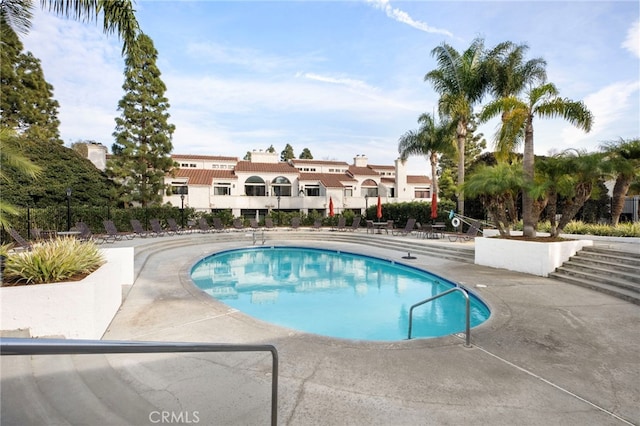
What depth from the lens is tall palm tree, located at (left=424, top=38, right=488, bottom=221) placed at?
19078mm

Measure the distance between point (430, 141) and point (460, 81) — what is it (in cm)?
720

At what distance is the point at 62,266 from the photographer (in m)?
5.25

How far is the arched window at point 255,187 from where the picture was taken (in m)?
38.0

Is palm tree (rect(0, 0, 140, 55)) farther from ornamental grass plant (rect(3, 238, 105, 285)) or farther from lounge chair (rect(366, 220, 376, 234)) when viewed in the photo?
lounge chair (rect(366, 220, 376, 234))

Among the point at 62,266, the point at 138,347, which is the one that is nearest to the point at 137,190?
the point at 62,266

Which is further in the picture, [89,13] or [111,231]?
[111,231]

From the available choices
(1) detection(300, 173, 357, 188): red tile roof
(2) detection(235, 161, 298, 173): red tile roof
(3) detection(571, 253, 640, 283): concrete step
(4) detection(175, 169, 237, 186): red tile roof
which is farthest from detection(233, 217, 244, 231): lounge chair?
(3) detection(571, 253, 640, 283): concrete step

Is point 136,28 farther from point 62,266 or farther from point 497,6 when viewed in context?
point 497,6

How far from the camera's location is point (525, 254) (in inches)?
420

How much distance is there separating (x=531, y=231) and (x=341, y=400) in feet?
36.6

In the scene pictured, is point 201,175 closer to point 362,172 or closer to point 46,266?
point 362,172

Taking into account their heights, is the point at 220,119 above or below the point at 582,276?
above

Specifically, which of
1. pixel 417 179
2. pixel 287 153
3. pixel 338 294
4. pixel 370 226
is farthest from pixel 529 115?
pixel 287 153

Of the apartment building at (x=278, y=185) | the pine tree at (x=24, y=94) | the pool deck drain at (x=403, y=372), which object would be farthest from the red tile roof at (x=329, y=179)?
the pool deck drain at (x=403, y=372)
